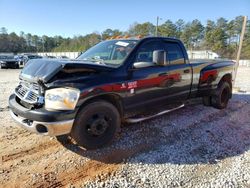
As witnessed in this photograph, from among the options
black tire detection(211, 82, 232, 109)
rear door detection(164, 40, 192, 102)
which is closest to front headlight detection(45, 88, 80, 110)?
rear door detection(164, 40, 192, 102)

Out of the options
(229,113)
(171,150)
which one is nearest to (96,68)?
(171,150)

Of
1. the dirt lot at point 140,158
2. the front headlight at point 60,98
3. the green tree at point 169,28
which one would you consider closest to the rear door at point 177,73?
the dirt lot at point 140,158

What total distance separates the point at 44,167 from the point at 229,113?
4731 millimetres

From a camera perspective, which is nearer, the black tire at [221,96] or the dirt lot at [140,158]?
the dirt lot at [140,158]

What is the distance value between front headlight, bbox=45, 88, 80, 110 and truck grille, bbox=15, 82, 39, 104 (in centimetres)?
24

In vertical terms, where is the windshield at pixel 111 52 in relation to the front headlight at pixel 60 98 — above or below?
above

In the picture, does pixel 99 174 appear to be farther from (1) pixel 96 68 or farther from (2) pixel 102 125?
(1) pixel 96 68

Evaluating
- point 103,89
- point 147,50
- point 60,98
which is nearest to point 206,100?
point 147,50

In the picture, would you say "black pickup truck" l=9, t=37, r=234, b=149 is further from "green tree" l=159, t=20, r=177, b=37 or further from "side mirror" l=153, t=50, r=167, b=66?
"green tree" l=159, t=20, r=177, b=37

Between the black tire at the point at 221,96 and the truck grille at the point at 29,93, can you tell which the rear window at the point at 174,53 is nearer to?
the black tire at the point at 221,96

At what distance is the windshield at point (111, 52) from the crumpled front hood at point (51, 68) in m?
0.53

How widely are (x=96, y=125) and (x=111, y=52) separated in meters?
1.56

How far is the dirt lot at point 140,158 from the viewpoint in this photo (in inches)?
119

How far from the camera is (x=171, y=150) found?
3.87 meters
